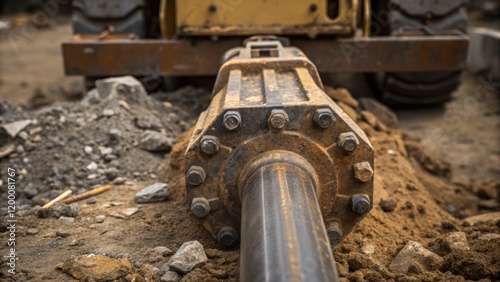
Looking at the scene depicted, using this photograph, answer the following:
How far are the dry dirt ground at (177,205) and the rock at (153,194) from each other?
0.04 meters

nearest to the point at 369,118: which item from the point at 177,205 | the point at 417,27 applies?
the point at 417,27

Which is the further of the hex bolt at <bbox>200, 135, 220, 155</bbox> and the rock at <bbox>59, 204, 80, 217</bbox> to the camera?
the rock at <bbox>59, 204, 80, 217</bbox>

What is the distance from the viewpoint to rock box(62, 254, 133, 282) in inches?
93.4

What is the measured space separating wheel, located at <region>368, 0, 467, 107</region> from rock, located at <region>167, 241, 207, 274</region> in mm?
3516

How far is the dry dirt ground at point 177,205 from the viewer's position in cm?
254

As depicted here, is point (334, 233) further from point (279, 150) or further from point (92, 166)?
point (92, 166)

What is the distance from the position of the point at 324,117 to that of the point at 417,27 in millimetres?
3415

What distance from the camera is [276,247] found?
1846 mm

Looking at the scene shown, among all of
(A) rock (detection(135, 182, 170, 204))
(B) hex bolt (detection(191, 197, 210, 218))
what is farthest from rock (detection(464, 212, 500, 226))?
(A) rock (detection(135, 182, 170, 204))

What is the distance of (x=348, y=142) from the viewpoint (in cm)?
249

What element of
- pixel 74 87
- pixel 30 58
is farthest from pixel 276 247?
pixel 30 58

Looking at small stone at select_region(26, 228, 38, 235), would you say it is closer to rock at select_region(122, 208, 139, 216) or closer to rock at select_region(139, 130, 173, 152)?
rock at select_region(122, 208, 139, 216)

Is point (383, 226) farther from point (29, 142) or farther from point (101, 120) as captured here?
point (29, 142)

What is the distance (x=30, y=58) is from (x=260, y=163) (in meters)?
9.66
